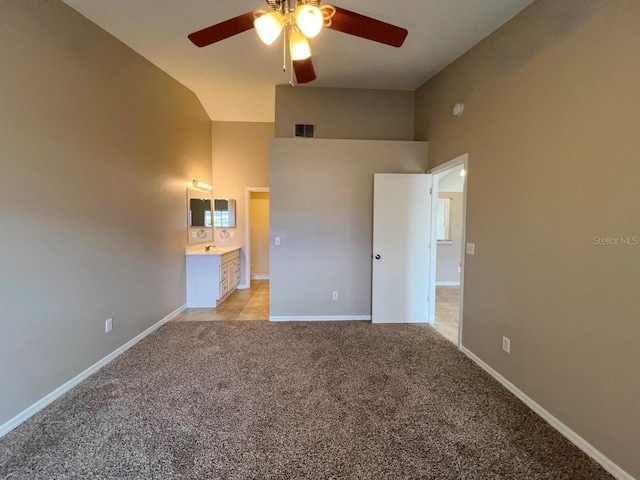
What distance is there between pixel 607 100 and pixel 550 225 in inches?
30.4

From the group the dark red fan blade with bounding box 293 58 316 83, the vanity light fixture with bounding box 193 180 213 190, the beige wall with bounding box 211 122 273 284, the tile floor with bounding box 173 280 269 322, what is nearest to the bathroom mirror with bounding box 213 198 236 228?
the beige wall with bounding box 211 122 273 284

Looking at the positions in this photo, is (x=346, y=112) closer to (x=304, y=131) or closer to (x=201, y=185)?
(x=304, y=131)

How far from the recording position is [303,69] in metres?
2.38

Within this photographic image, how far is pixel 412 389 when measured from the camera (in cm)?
226

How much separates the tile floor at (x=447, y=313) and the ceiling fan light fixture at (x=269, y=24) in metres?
3.33

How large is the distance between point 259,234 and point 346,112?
3.80m

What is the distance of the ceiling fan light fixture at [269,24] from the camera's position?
157 centimetres

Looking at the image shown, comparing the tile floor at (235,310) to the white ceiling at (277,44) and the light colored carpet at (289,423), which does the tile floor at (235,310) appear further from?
the white ceiling at (277,44)

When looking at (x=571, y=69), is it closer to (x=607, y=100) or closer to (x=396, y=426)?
(x=607, y=100)

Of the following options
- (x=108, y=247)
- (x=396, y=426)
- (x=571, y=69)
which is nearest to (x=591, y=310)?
(x=396, y=426)

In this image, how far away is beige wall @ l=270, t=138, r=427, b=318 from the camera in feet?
12.0

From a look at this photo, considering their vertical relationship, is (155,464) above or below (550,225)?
below

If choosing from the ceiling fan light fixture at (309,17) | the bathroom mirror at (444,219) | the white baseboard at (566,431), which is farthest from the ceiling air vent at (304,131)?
the white baseboard at (566,431)

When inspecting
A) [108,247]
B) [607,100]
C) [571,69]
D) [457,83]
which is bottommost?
[108,247]
